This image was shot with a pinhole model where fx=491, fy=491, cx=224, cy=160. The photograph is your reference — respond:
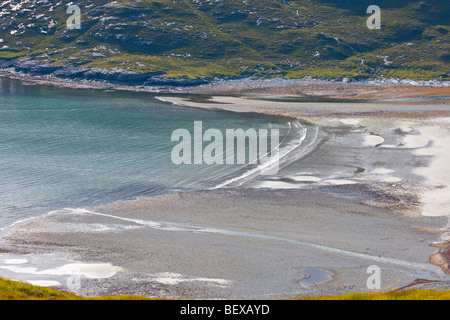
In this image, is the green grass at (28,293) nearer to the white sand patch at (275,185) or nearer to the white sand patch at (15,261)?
the white sand patch at (15,261)

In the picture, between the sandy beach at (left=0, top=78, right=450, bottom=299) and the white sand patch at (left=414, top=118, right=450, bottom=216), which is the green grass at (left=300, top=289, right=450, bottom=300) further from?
the white sand patch at (left=414, top=118, right=450, bottom=216)

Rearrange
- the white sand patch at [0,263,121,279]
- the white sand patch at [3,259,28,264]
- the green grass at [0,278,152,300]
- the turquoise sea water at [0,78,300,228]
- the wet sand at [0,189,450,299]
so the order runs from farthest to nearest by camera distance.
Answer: the turquoise sea water at [0,78,300,228] < the white sand patch at [3,259,28,264] < the white sand patch at [0,263,121,279] < the wet sand at [0,189,450,299] < the green grass at [0,278,152,300]

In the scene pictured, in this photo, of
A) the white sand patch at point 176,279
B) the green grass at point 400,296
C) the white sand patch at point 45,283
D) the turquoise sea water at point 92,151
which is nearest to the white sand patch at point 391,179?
the turquoise sea water at point 92,151

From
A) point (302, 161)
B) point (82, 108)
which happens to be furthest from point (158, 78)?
point (302, 161)

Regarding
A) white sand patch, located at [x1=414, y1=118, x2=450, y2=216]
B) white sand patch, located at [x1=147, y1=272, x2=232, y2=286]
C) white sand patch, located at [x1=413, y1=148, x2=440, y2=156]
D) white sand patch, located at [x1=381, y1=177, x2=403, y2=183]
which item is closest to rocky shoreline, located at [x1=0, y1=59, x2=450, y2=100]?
white sand patch, located at [x1=414, y1=118, x2=450, y2=216]

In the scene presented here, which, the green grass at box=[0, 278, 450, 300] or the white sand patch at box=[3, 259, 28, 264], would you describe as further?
the white sand patch at box=[3, 259, 28, 264]

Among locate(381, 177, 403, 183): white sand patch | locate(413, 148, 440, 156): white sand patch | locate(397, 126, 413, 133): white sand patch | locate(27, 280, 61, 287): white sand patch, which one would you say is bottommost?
locate(27, 280, 61, 287): white sand patch

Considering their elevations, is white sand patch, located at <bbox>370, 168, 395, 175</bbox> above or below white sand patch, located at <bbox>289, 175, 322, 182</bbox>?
above
